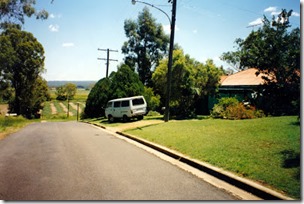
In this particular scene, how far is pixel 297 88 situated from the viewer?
7301 mm

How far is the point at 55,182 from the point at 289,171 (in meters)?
4.91

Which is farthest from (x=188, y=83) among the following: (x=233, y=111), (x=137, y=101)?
(x=233, y=111)

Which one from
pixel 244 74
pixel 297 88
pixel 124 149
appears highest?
pixel 244 74

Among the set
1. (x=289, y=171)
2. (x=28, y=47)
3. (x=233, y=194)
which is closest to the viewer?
(x=233, y=194)

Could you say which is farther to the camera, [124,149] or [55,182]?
[124,149]

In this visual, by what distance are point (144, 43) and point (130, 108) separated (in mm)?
26579

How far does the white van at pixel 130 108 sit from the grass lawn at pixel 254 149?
10.3 metres

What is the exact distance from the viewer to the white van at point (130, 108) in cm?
2275

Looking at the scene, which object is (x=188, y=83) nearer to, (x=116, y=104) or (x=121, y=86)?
(x=116, y=104)

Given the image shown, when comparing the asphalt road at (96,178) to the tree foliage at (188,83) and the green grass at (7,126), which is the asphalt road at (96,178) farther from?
the tree foliage at (188,83)

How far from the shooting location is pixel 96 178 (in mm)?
6375

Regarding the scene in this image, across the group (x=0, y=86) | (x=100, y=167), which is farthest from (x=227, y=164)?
(x=0, y=86)

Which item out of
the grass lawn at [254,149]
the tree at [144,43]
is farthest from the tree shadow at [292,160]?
the tree at [144,43]

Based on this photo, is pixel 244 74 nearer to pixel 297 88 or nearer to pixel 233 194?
pixel 297 88
